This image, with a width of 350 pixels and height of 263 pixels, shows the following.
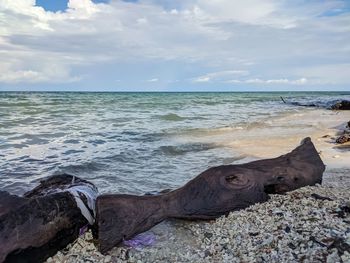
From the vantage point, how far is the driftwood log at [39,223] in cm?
338

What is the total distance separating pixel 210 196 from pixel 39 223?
5.61 feet

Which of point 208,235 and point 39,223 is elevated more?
point 39,223

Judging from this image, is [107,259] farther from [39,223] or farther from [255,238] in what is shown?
[255,238]

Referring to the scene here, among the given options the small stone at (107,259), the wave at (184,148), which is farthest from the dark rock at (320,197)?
the wave at (184,148)

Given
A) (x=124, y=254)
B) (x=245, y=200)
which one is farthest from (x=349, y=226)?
(x=124, y=254)

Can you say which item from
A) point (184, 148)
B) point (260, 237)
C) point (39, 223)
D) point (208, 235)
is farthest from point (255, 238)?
point (184, 148)

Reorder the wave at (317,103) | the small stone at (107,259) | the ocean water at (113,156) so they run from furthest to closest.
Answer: the wave at (317,103) < the ocean water at (113,156) < the small stone at (107,259)

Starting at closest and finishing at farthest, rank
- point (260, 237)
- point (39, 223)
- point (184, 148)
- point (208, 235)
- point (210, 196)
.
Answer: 1. point (39, 223)
2. point (260, 237)
3. point (208, 235)
4. point (210, 196)
5. point (184, 148)

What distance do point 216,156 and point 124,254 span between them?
566 cm

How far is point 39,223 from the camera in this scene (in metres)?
3.54

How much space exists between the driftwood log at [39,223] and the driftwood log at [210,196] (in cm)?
30

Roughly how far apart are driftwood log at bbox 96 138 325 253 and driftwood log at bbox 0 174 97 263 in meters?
0.30

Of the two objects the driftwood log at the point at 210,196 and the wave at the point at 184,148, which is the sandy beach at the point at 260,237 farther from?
the wave at the point at 184,148

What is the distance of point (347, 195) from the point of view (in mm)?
4922
